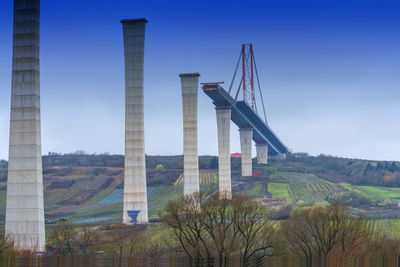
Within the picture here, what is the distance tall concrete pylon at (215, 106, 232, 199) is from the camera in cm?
13488

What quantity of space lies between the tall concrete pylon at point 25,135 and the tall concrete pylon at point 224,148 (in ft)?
232

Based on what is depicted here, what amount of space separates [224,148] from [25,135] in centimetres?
7935

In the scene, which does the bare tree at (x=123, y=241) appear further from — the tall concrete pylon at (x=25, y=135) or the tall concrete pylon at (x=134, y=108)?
the tall concrete pylon at (x=25, y=135)

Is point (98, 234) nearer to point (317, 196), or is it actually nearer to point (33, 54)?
point (33, 54)

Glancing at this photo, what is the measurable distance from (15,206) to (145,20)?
3398 cm

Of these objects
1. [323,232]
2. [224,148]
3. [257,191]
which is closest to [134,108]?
[323,232]

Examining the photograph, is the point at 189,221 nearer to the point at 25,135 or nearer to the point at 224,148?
the point at 25,135

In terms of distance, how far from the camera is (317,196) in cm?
17812

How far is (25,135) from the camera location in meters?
62.0

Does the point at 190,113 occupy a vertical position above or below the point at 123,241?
above

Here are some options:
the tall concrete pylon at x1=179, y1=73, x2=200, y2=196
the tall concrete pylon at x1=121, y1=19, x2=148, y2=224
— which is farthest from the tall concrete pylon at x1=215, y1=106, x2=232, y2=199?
the tall concrete pylon at x1=121, y1=19, x2=148, y2=224

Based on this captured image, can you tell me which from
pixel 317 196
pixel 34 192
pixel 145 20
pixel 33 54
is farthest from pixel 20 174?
pixel 317 196

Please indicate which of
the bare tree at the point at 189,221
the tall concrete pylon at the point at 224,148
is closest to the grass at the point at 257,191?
the tall concrete pylon at the point at 224,148

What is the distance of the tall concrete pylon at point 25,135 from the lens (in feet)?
202
